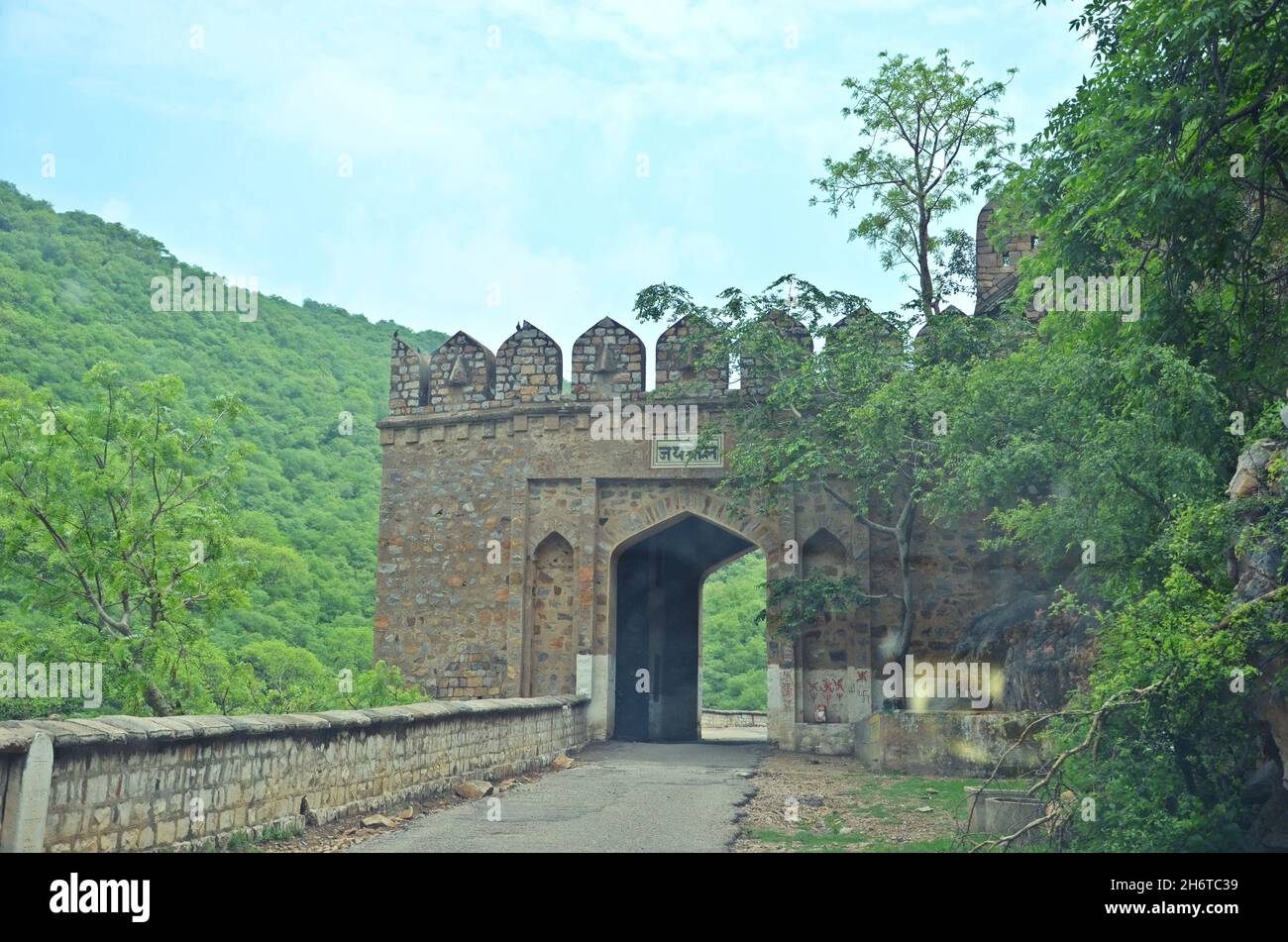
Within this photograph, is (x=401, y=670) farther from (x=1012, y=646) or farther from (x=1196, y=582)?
(x=1196, y=582)

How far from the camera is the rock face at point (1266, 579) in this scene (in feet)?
20.0

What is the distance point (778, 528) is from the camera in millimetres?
16375

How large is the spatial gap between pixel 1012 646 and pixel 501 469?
24.8ft

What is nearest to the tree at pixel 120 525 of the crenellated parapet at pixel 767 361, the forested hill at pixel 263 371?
the crenellated parapet at pixel 767 361

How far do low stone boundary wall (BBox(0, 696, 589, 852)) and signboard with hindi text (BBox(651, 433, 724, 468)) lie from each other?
6779mm

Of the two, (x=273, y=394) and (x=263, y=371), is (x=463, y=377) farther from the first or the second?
(x=263, y=371)

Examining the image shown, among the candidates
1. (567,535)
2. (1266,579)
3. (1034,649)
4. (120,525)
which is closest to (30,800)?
(1266,579)

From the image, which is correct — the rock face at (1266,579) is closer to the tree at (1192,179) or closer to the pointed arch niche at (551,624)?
the tree at (1192,179)

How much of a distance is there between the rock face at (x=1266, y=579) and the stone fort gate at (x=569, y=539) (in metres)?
8.99

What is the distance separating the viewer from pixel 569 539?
1689cm

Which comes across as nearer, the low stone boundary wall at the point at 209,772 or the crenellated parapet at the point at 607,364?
the low stone boundary wall at the point at 209,772

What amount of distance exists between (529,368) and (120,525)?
5966 mm
